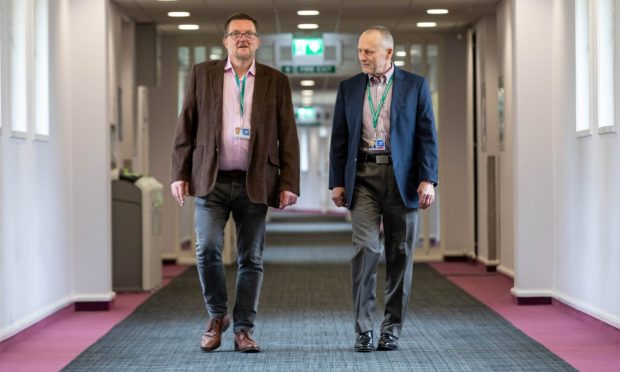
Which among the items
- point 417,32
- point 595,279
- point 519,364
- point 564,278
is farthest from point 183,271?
point 519,364

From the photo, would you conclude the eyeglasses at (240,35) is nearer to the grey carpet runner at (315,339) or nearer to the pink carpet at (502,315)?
the grey carpet runner at (315,339)

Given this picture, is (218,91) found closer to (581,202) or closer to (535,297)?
(581,202)

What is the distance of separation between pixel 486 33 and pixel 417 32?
147 centimetres

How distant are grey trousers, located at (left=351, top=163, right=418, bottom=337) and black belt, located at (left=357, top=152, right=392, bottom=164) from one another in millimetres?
23

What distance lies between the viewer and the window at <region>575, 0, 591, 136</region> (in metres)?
6.82

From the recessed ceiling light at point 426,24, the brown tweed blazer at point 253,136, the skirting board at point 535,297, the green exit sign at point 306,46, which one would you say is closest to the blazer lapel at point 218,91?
the brown tweed blazer at point 253,136

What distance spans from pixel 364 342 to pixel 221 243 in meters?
0.86

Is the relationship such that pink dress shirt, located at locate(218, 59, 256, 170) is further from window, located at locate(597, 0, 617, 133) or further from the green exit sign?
the green exit sign

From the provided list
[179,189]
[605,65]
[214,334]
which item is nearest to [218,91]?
[179,189]

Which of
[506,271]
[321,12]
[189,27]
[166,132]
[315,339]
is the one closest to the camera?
[315,339]

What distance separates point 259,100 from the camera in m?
5.14

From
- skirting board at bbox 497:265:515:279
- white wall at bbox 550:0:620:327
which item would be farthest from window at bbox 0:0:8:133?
skirting board at bbox 497:265:515:279

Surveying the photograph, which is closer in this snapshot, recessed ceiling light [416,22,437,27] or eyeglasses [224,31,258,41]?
eyeglasses [224,31,258,41]

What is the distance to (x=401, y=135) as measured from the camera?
5195 millimetres
